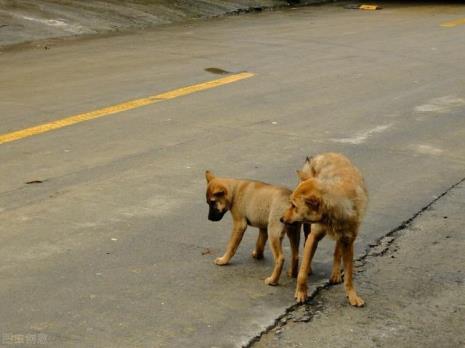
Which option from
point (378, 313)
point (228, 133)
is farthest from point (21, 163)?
point (378, 313)

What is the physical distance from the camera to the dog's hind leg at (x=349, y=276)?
6107 millimetres

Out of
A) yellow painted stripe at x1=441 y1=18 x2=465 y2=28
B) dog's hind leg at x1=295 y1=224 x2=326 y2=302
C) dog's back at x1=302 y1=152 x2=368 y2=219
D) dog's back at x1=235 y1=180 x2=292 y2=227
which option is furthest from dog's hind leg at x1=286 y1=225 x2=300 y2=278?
yellow painted stripe at x1=441 y1=18 x2=465 y2=28

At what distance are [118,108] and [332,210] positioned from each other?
6.23 m

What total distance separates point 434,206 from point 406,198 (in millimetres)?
264

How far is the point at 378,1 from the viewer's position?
24.3 meters

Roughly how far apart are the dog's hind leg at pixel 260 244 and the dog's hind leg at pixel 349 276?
2.38 feet

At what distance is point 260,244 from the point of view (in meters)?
6.82

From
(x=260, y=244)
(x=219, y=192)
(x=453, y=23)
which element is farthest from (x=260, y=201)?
(x=453, y=23)

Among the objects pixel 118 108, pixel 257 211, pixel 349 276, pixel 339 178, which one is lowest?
pixel 118 108

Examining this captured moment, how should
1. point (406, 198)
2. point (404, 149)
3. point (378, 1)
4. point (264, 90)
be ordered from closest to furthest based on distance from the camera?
point (406, 198) → point (404, 149) → point (264, 90) → point (378, 1)

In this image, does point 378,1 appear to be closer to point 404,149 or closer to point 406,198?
point 404,149

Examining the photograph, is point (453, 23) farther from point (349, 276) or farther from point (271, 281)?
point (349, 276)

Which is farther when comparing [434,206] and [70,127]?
[70,127]

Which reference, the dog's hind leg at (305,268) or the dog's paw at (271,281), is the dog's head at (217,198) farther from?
the dog's hind leg at (305,268)
